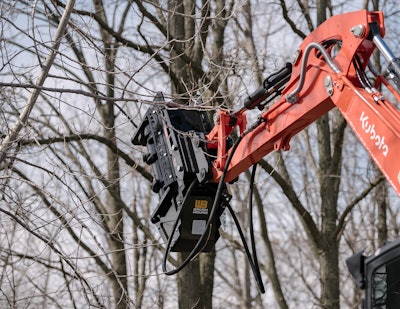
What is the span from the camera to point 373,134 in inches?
199

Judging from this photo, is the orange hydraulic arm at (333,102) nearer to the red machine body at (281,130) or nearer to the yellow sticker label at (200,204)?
the red machine body at (281,130)

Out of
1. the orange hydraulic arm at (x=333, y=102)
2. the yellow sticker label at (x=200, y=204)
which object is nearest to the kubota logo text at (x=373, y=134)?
the orange hydraulic arm at (x=333, y=102)

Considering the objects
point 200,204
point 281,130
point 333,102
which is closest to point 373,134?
point 333,102

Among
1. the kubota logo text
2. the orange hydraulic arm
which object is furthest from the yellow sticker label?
the kubota logo text

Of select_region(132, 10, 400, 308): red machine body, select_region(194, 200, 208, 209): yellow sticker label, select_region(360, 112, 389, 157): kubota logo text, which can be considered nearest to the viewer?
select_region(360, 112, 389, 157): kubota logo text

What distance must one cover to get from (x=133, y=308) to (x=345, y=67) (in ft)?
12.2

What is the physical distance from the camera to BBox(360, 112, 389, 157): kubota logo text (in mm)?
4941

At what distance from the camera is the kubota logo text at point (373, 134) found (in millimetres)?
4941

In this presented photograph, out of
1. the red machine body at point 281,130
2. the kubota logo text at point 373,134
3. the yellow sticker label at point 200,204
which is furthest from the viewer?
the yellow sticker label at point 200,204

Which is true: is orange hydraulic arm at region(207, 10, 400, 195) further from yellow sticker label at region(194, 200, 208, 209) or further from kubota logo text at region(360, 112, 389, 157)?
yellow sticker label at region(194, 200, 208, 209)

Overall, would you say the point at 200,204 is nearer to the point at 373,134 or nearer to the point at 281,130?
the point at 281,130

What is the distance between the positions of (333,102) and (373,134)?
0.52 meters

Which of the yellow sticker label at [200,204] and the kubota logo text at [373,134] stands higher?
the yellow sticker label at [200,204]

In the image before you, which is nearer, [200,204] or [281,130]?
[281,130]
